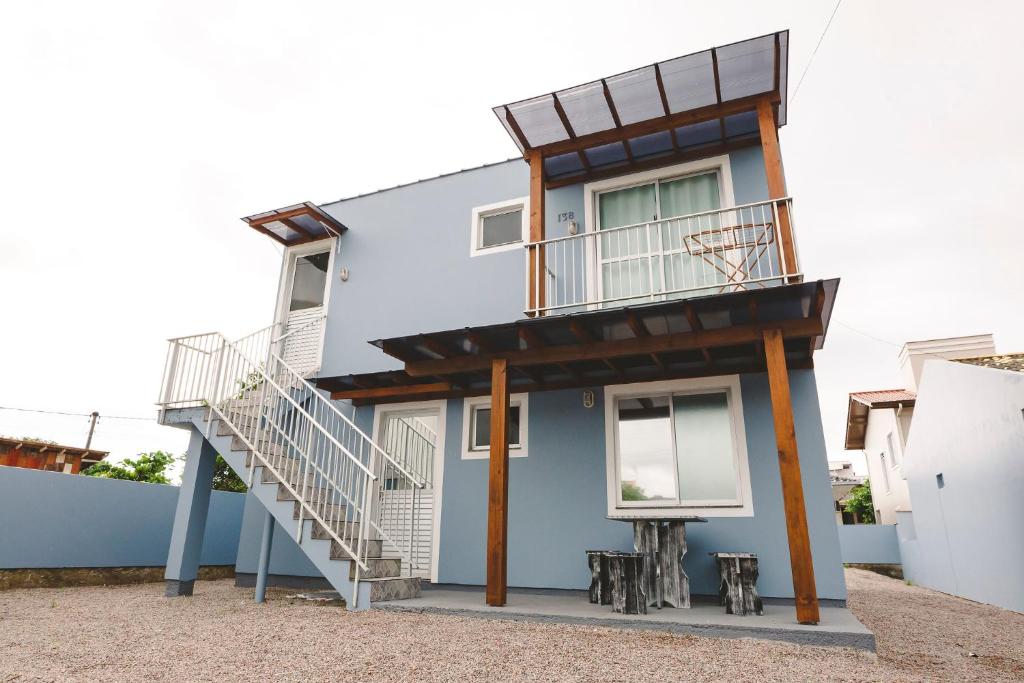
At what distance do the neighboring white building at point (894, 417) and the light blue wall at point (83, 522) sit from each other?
1505cm

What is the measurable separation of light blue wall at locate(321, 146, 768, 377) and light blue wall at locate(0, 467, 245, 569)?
13.2 ft

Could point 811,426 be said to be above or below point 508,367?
below

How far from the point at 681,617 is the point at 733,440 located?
2302 mm

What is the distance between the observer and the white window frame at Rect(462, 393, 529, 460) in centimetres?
730

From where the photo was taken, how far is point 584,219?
784 centimetres

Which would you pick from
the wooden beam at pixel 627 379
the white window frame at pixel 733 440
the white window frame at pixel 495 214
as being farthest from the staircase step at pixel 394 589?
the white window frame at pixel 495 214

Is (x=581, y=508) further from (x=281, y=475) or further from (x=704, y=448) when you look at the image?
(x=281, y=475)

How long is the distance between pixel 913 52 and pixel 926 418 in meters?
6.03

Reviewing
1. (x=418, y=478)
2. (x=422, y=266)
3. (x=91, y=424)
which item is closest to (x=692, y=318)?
(x=422, y=266)

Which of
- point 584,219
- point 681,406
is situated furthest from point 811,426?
point 584,219

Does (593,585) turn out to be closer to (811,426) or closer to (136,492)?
(811,426)

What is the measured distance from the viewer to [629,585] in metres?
5.11

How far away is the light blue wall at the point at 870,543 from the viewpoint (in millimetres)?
14438

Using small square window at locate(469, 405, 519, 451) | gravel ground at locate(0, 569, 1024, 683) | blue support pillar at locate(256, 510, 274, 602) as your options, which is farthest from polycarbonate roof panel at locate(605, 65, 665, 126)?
blue support pillar at locate(256, 510, 274, 602)
